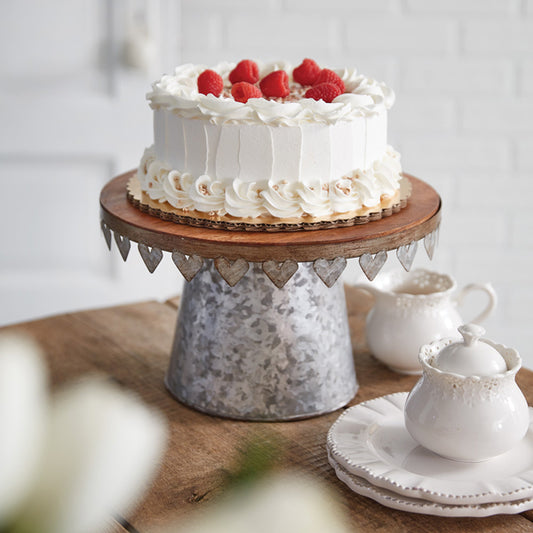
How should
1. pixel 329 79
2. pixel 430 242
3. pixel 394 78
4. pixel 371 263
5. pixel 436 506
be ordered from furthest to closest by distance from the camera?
1. pixel 394 78
2. pixel 329 79
3. pixel 430 242
4. pixel 371 263
5. pixel 436 506

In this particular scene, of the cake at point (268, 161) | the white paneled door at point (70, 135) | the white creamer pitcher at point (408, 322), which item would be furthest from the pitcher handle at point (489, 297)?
the white paneled door at point (70, 135)

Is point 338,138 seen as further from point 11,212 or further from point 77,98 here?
point 11,212

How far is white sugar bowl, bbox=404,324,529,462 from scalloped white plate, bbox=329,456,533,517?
63mm

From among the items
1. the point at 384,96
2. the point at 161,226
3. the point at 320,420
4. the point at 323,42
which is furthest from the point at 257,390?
the point at 323,42

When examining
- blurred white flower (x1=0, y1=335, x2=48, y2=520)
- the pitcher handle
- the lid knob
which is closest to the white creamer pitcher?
the pitcher handle

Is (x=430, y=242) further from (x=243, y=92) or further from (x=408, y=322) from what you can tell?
(x=243, y=92)

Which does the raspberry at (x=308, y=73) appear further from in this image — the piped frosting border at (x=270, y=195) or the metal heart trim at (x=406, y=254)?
the metal heart trim at (x=406, y=254)

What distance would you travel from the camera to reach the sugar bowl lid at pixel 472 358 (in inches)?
39.2

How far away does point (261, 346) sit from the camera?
47.8 inches

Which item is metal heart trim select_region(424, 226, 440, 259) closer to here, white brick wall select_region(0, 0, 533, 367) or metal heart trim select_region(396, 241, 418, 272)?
metal heart trim select_region(396, 241, 418, 272)

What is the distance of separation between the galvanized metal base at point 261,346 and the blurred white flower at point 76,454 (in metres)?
0.11

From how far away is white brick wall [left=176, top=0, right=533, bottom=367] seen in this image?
2.33 metres

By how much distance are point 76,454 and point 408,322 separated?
0.55 metres

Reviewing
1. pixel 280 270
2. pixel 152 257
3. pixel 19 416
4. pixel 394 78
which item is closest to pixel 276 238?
pixel 280 270
